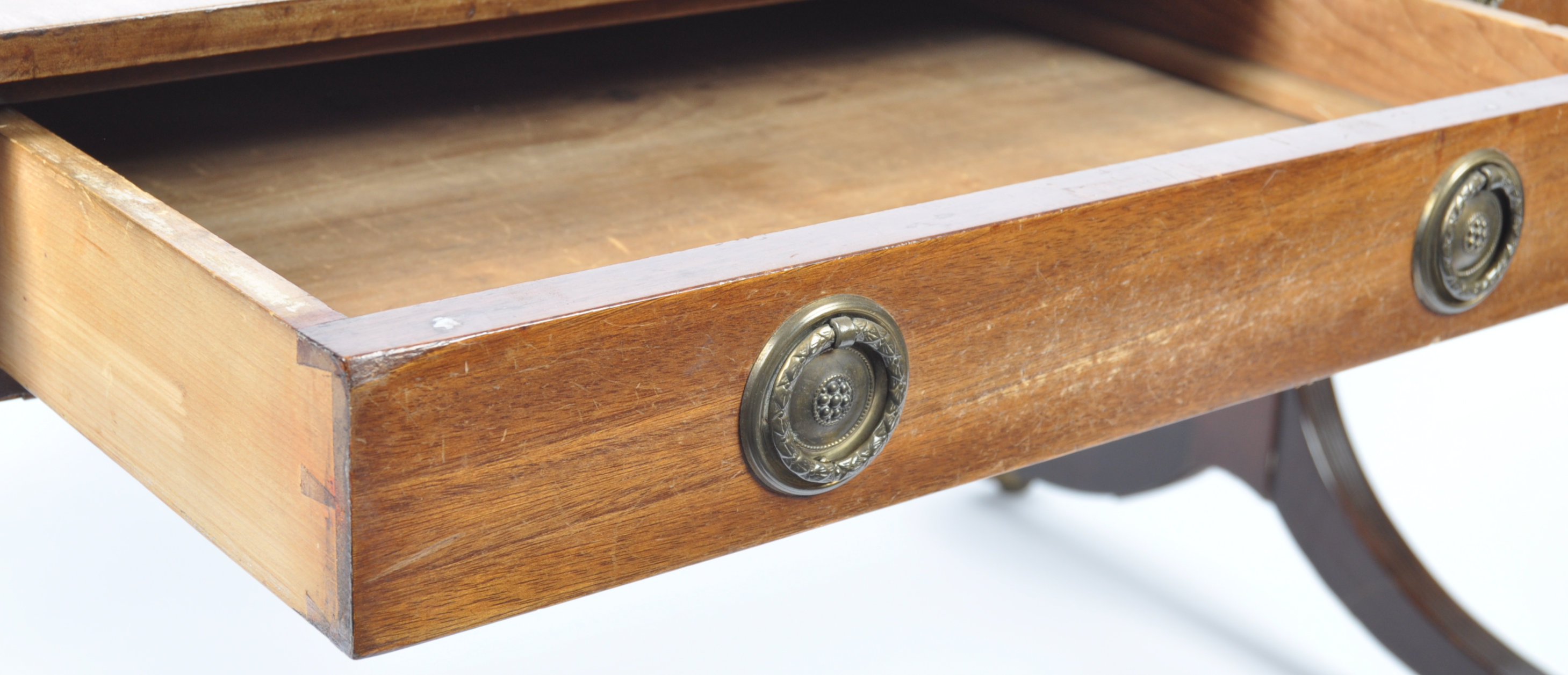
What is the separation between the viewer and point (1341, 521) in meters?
1.61

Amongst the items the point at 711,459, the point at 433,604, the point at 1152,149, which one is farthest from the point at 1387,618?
the point at 433,604

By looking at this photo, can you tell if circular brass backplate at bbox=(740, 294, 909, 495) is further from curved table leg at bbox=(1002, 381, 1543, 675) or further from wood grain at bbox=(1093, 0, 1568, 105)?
curved table leg at bbox=(1002, 381, 1543, 675)

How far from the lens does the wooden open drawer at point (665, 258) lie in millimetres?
584

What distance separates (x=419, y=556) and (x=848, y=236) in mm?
218

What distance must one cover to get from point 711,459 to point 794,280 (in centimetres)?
8

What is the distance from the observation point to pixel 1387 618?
1601 mm

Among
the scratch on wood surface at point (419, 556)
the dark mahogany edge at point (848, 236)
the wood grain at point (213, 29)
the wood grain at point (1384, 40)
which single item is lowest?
the scratch on wood surface at point (419, 556)

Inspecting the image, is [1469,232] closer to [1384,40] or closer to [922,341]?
[1384,40]

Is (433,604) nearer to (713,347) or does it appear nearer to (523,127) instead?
(713,347)

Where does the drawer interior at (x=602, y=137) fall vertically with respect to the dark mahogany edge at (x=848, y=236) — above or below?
above

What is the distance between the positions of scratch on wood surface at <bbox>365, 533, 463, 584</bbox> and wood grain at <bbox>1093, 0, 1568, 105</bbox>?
728mm

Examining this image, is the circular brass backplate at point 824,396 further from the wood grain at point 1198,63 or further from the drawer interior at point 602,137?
the wood grain at point 1198,63

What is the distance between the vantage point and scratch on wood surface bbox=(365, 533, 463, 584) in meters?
0.57

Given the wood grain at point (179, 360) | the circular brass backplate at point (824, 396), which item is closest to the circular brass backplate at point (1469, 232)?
the circular brass backplate at point (824, 396)
